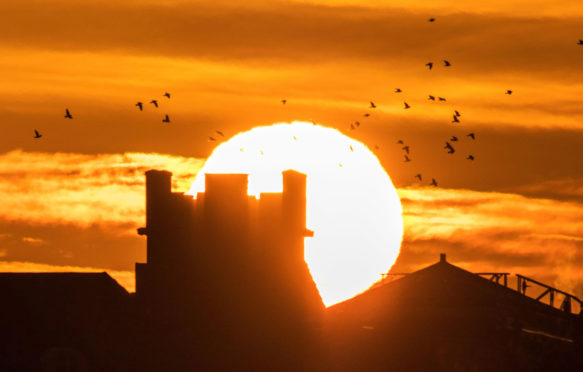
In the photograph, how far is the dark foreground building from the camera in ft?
228

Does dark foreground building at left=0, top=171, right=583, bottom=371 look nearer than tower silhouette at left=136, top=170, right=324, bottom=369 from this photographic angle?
Yes

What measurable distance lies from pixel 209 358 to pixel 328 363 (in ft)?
17.6

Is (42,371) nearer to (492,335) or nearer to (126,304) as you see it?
(126,304)

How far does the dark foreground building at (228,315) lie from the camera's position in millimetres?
69562

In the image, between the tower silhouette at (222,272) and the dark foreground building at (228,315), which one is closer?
the dark foreground building at (228,315)

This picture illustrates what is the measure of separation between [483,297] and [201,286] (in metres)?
12.8

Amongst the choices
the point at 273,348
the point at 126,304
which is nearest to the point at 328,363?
the point at 273,348

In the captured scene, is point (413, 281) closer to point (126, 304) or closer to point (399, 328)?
point (399, 328)

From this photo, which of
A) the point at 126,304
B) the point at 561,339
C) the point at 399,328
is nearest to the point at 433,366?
the point at 399,328

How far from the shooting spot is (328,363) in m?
74.2

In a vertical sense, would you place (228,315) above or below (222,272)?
Result: below

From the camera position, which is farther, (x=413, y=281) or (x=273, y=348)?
(x=413, y=281)

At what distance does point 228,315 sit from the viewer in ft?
237

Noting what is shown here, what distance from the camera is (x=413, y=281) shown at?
7806cm
